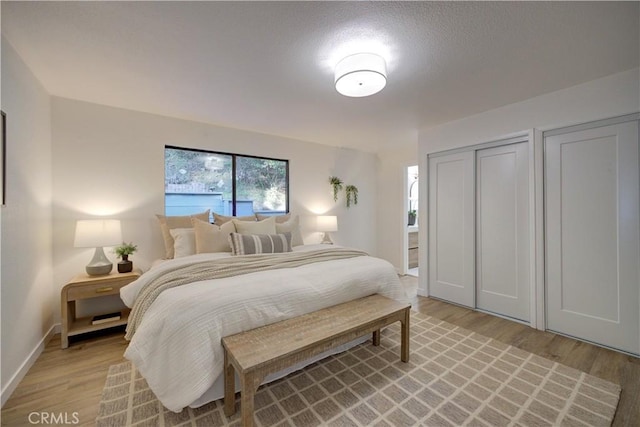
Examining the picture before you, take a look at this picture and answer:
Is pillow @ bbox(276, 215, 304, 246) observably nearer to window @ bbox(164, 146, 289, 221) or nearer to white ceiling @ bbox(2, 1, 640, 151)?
window @ bbox(164, 146, 289, 221)

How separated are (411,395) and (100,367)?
229cm

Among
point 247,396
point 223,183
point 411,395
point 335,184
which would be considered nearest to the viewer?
point 247,396

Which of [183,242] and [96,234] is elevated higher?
[96,234]

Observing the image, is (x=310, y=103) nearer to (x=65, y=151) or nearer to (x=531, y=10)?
(x=531, y=10)

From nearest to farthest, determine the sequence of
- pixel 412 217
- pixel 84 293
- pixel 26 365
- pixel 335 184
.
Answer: pixel 26 365, pixel 84 293, pixel 335 184, pixel 412 217

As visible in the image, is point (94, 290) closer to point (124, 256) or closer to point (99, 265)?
point (99, 265)

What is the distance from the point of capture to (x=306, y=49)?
1801 millimetres

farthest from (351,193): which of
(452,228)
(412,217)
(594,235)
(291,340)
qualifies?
(291,340)

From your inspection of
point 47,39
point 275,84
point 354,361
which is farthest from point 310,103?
point 354,361

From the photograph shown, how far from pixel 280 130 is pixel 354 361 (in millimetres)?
2925

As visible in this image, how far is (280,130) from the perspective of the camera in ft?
11.9

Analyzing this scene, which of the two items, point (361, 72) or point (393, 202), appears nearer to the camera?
point (361, 72)

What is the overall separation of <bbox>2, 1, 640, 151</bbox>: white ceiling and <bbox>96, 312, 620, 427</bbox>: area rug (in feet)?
7.58

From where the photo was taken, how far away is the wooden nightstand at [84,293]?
2.22 metres
